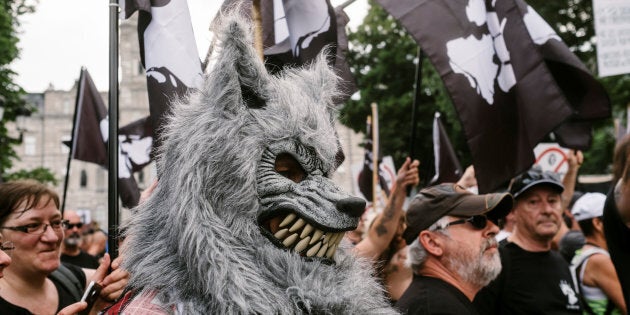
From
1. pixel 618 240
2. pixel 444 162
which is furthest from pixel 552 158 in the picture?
pixel 618 240

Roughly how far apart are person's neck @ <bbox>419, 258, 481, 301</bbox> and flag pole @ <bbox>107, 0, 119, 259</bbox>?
1.57 meters

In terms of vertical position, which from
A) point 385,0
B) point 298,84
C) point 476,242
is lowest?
point 476,242

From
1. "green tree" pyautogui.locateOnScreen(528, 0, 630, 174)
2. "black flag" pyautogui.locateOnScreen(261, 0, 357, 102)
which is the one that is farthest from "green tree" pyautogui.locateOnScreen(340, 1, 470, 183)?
"black flag" pyautogui.locateOnScreen(261, 0, 357, 102)

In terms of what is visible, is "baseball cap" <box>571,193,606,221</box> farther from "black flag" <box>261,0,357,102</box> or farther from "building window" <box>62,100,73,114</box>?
"building window" <box>62,100,73,114</box>

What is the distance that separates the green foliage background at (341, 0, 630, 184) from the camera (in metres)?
19.7

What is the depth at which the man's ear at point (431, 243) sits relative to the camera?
11.6 ft

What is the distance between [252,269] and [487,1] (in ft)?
9.57

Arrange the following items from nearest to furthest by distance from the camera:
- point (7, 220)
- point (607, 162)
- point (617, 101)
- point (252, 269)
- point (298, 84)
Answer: point (252, 269), point (298, 84), point (7, 220), point (617, 101), point (607, 162)

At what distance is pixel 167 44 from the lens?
3355mm

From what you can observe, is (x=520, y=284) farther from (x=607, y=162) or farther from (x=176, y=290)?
(x=607, y=162)

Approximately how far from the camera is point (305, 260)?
2102 millimetres

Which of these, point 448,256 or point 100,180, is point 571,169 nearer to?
point 448,256

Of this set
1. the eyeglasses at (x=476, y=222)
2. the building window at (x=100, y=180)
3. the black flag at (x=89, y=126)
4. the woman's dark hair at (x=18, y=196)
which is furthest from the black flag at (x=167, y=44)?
the building window at (x=100, y=180)

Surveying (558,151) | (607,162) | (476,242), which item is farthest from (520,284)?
(607,162)
